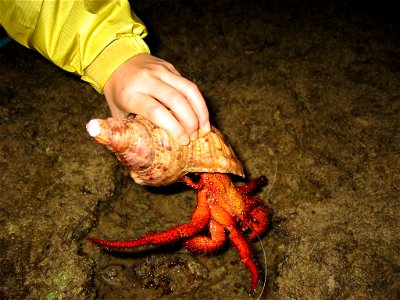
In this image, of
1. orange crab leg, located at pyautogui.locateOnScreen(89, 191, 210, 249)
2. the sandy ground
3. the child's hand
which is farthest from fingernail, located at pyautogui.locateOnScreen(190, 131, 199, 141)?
the sandy ground

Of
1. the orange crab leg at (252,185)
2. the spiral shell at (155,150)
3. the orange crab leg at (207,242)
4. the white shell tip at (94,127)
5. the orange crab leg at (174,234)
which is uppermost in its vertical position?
the white shell tip at (94,127)

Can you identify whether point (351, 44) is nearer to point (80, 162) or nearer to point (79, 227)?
point (80, 162)

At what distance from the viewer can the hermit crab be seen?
1724mm

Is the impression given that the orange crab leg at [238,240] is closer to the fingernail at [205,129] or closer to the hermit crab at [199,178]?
the hermit crab at [199,178]

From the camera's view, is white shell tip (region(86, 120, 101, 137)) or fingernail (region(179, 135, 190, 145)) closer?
white shell tip (region(86, 120, 101, 137))

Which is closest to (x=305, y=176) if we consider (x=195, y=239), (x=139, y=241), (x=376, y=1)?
(x=195, y=239)

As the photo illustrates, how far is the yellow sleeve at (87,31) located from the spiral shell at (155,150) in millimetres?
545

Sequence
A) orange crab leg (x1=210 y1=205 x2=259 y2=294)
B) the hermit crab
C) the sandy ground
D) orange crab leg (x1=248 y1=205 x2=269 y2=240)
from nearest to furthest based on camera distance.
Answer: the hermit crab < orange crab leg (x1=210 y1=205 x2=259 y2=294) < the sandy ground < orange crab leg (x1=248 y1=205 x2=269 y2=240)

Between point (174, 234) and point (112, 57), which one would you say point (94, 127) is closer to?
point (112, 57)

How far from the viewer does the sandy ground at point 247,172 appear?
216 centimetres

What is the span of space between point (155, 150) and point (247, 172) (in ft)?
3.65

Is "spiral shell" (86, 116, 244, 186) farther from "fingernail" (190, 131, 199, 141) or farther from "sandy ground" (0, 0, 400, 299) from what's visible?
"sandy ground" (0, 0, 400, 299)

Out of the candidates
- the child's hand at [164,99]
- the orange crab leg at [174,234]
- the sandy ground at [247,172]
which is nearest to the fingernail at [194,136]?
the child's hand at [164,99]

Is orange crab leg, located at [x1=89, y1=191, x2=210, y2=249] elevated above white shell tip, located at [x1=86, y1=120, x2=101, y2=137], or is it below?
below
